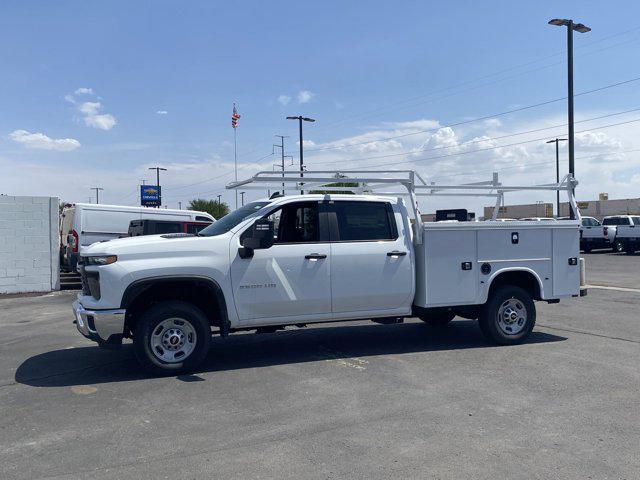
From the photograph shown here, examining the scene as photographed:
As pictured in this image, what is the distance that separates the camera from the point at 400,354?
7598mm

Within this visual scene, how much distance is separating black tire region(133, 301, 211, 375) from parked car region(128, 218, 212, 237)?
9.07 m

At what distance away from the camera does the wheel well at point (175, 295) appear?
251 inches

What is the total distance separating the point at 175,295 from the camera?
22.2 feet

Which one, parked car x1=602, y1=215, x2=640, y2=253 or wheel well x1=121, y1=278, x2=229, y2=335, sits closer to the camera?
wheel well x1=121, y1=278, x2=229, y2=335

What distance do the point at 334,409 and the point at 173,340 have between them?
2.18 m

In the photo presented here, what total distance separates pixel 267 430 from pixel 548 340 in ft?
17.1

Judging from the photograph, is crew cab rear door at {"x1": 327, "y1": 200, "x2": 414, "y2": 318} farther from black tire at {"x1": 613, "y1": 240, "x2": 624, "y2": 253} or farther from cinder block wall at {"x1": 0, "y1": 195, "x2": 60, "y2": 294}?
black tire at {"x1": 613, "y1": 240, "x2": 624, "y2": 253}

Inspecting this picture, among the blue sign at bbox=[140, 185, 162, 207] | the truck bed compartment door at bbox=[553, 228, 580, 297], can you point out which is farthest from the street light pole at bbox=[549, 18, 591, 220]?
the blue sign at bbox=[140, 185, 162, 207]

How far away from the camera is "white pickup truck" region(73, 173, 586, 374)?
253 inches

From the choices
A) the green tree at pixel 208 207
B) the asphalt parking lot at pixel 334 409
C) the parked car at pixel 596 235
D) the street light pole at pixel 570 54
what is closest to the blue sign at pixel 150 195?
the green tree at pixel 208 207

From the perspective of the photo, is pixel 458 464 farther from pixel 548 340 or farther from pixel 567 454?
pixel 548 340

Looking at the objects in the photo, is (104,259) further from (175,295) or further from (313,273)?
(313,273)

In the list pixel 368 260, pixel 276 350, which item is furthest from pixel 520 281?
pixel 276 350

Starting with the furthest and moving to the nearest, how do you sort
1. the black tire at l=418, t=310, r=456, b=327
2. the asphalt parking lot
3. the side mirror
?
the black tire at l=418, t=310, r=456, b=327 → the side mirror → the asphalt parking lot
